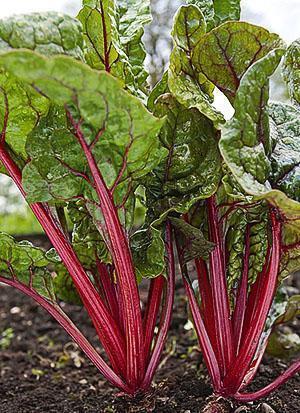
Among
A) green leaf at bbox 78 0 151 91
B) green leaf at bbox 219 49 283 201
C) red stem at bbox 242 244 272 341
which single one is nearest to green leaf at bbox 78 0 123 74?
green leaf at bbox 78 0 151 91

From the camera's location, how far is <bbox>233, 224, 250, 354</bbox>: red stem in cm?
140

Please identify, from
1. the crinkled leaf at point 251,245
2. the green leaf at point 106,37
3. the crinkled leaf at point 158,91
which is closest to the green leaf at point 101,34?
the green leaf at point 106,37

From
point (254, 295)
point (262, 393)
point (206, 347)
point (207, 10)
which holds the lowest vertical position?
point (262, 393)

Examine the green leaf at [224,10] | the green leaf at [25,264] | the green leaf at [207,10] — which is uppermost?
the green leaf at [224,10]

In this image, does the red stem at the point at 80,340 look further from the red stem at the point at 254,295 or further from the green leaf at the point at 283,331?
the green leaf at the point at 283,331

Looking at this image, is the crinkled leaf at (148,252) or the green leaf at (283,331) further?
the green leaf at (283,331)

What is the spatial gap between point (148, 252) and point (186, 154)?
238 millimetres

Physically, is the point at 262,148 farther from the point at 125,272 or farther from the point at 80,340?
the point at 80,340

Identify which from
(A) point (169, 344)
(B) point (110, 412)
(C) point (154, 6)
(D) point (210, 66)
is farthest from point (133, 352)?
(C) point (154, 6)

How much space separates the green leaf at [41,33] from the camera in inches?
40.9

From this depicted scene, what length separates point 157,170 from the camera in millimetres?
1363

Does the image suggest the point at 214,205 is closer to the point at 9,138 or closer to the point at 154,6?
the point at 9,138

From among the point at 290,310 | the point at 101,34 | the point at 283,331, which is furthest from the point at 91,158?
the point at 283,331

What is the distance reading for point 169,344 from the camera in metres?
2.19
